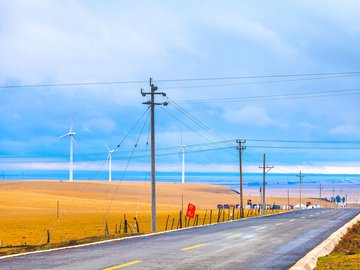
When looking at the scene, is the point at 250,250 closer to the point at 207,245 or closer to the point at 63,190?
the point at 207,245

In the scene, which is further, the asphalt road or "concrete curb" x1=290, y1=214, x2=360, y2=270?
the asphalt road

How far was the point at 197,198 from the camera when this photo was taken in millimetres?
181750

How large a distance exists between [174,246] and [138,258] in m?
5.03

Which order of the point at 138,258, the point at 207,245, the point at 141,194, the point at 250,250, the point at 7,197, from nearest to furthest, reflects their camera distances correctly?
the point at 138,258 → the point at 250,250 → the point at 207,245 → the point at 7,197 → the point at 141,194

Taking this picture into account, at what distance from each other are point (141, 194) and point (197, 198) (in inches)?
668

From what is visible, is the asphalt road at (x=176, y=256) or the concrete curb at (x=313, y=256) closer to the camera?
the concrete curb at (x=313, y=256)

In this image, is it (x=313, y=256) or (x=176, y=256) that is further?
(x=176, y=256)

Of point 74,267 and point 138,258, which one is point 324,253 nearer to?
point 138,258

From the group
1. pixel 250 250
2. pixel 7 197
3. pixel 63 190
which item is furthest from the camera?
pixel 63 190

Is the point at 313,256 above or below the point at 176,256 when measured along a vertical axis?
above

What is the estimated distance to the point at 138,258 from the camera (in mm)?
19703

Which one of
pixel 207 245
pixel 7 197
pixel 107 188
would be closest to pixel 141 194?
Answer: pixel 107 188

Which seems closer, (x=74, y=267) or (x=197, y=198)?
(x=74, y=267)

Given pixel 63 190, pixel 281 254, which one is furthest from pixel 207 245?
pixel 63 190
